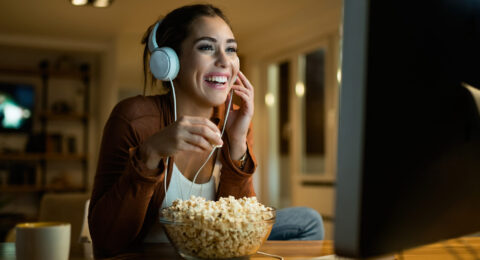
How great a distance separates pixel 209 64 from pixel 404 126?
776 mm

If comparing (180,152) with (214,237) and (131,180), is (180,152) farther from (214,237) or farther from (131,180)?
(214,237)

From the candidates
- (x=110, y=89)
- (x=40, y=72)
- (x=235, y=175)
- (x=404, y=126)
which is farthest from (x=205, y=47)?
(x=40, y=72)

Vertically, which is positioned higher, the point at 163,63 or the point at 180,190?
the point at 163,63

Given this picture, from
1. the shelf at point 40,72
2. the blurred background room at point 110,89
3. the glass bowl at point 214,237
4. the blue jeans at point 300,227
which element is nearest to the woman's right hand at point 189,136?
the glass bowl at point 214,237

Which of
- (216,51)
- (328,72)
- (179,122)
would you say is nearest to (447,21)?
(179,122)

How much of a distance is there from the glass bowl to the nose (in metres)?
0.49

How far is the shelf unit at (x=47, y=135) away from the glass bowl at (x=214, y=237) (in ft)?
19.0

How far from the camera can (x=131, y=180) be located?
0.88m

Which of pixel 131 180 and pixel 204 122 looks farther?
pixel 131 180

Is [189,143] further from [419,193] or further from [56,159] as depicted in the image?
[56,159]

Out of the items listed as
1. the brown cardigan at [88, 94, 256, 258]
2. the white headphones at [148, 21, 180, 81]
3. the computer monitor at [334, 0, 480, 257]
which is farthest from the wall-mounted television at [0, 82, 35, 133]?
the computer monitor at [334, 0, 480, 257]

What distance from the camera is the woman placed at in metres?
0.91

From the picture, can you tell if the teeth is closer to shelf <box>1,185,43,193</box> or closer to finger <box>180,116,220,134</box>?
finger <box>180,116,220,134</box>

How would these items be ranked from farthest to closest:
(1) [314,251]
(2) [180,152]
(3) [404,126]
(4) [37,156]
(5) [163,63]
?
1. (4) [37,156]
2. (2) [180,152]
3. (5) [163,63]
4. (1) [314,251]
5. (3) [404,126]
